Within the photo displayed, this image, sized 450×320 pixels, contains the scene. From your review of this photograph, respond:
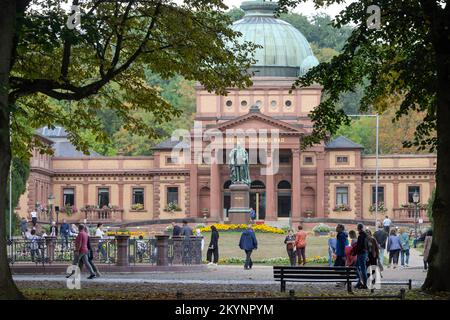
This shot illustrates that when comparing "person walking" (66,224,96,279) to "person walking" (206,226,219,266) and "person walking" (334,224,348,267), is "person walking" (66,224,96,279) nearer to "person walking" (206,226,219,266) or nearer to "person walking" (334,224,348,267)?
"person walking" (334,224,348,267)

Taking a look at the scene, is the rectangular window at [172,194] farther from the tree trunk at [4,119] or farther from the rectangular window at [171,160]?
the tree trunk at [4,119]

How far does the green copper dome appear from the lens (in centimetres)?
11575

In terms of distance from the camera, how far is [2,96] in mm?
26609

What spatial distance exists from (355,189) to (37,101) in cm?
6902

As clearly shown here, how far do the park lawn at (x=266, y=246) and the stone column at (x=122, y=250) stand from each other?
566 inches

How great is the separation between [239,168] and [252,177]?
64.2 ft

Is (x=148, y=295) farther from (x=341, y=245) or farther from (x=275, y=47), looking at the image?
(x=275, y=47)

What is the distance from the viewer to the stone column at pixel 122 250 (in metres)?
43.6

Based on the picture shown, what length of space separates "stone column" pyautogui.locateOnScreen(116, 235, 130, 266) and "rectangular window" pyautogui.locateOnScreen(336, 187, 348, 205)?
211 ft

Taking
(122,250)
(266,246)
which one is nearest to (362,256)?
(122,250)

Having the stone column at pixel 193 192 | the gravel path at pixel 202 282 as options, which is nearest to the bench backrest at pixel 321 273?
the gravel path at pixel 202 282

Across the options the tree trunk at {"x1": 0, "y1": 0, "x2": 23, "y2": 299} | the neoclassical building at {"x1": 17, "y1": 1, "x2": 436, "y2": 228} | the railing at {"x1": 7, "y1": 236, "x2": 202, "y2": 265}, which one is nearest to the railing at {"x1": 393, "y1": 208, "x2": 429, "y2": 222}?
the neoclassical building at {"x1": 17, "y1": 1, "x2": 436, "y2": 228}

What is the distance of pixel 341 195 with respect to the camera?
107m
